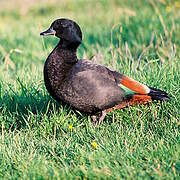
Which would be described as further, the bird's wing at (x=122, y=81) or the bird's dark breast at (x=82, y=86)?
the bird's wing at (x=122, y=81)

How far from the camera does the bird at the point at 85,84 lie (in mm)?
4375

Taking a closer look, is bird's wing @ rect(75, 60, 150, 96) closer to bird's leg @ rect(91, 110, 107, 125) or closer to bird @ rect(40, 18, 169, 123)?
bird @ rect(40, 18, 169, 123)

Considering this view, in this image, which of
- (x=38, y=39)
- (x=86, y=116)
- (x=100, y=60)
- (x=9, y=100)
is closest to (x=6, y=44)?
(x=38, y=39)

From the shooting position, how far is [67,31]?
4.59m

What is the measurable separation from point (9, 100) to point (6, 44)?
10.9ft

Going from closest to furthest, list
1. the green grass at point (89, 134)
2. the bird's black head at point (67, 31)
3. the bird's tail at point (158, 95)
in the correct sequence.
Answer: the green grass at point (89, 134) < the bird's tail at point (158, 95) < the bird's black head at point (67, 31)

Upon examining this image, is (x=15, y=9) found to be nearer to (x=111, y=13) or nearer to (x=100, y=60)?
(x=111, y=13)

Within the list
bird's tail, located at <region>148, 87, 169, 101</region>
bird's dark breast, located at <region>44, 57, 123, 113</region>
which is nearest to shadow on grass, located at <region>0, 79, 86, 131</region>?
bird's dark breast, located at <region>44, 57, 123, 113</region>

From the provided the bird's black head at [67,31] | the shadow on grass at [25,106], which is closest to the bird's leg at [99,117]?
the shadow on grass at [25,106]

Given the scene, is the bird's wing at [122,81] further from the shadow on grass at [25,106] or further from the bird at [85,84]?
the shadow on grass at [25,106]

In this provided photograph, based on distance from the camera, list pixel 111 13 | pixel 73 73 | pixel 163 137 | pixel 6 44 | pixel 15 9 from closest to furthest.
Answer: pixel 163 137 → pixel 73 73 → pixel 6 44 → pixel 111 13 → pixel 15 9

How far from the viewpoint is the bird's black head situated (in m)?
4.58

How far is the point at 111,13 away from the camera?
10438 mm

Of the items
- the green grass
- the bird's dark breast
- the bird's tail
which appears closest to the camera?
the green grass
